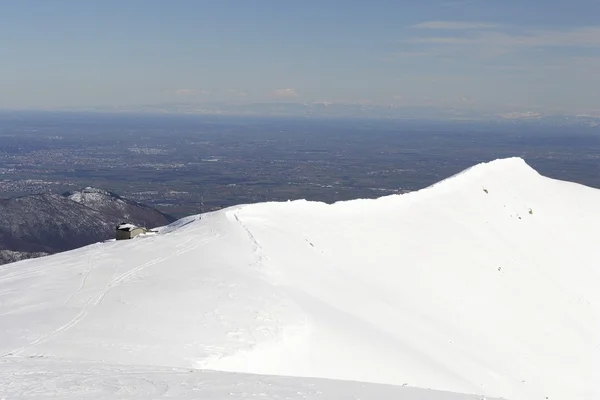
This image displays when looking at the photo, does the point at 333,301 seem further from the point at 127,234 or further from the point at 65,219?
→ the point at 65,219

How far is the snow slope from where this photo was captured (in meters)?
20.9

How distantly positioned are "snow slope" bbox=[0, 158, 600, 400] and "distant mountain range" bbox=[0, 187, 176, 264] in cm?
9548

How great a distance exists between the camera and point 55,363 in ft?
59.9

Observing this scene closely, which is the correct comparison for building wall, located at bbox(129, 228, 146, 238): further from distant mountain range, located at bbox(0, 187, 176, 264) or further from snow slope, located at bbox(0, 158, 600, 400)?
distant mountain range, located at bbox(0, 187, 176, 264)

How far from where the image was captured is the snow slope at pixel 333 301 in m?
20.9

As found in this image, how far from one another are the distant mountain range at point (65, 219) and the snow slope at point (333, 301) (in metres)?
95.5

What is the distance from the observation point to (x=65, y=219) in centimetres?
13950

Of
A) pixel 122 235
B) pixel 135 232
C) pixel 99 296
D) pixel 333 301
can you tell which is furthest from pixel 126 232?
pixel 333 301

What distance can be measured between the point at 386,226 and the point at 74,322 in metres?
24.6

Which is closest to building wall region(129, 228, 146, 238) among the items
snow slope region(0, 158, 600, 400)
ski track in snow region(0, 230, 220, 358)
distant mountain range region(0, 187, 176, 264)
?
snow slope region(0, 158, 600, 400)

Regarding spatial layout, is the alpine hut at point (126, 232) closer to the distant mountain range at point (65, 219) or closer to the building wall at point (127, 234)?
the building wall at point (127, 234)

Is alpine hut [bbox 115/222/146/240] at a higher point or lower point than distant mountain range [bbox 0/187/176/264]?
higher

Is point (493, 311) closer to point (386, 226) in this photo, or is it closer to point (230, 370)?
point (386, 226)

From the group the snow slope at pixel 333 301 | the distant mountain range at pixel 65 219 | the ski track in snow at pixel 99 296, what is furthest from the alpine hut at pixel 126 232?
the distant mountain range at pixel 65 219
